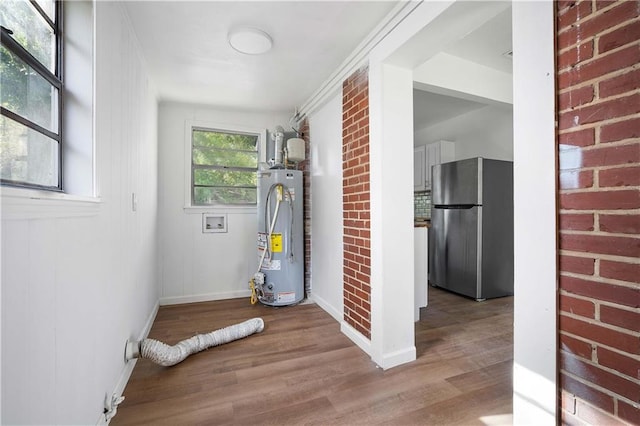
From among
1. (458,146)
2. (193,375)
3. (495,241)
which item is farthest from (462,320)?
(458,146)

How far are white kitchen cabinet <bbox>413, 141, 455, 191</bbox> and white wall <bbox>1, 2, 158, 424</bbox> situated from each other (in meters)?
3.89

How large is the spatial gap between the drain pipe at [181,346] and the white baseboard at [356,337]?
725mm

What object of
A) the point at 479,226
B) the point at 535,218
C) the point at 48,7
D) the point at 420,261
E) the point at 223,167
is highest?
the point at 48,7

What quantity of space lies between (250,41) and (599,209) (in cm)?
212

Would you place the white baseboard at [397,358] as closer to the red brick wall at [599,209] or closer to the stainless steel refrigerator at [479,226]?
the red brick wall at [599,209]

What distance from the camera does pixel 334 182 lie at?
2.63 metres

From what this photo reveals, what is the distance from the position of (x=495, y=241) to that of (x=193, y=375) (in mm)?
3475

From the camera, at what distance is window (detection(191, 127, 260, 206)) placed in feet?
10.7

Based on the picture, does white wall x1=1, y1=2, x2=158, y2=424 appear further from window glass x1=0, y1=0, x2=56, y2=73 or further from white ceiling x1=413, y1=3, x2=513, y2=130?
white ceiling x1=413, y1=3, x2=513, y2=130

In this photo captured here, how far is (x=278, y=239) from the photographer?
2.99m

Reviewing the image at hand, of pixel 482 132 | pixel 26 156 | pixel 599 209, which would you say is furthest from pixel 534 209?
pixel 482 132

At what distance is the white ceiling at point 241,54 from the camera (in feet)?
5.29

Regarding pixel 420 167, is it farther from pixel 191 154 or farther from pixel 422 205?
pixel 191 154

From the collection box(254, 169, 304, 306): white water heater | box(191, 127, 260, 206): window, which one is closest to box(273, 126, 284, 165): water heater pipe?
box(254, 169, 304, 306): white water heater
